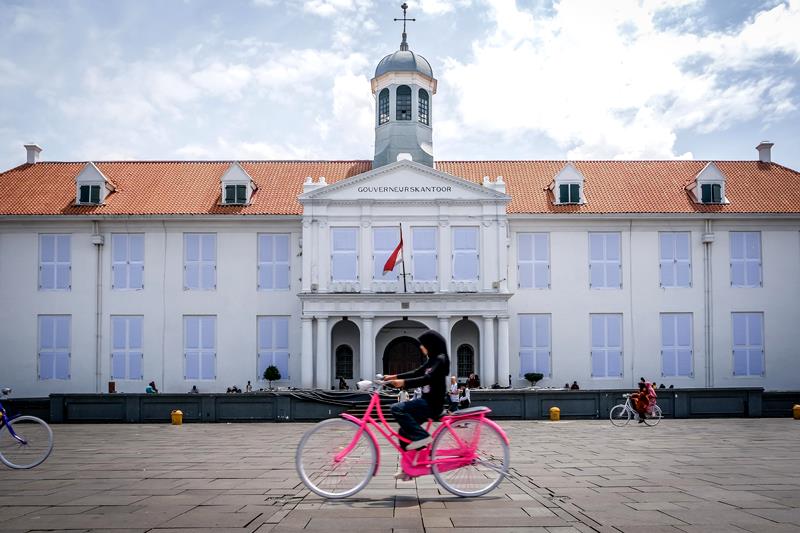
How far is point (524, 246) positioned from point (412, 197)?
626 cm

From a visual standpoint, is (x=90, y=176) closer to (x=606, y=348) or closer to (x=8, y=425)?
(x=606, y=348)

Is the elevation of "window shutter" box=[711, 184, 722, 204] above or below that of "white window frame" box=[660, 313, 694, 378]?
above

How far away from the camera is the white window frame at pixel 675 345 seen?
121 feet

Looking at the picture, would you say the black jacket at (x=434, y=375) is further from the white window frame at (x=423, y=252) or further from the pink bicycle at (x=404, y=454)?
the white window frame at (x=423, y=252)

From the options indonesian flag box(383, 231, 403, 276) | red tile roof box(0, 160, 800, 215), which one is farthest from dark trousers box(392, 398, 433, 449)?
red tile roof box(0, 160, 800, 215)

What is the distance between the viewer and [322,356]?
113 feet

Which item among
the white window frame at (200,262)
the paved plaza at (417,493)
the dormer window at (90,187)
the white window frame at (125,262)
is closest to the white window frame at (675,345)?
the paved plaza at (417,493)

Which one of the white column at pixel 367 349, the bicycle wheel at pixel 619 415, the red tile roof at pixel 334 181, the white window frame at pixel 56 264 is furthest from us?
the red tile roof at pixel 334 181

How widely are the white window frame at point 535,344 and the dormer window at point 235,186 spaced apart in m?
14.6

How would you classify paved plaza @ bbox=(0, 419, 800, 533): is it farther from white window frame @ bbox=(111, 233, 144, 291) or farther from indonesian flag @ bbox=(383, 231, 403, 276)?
white window frame @ bbox=(111, 233, 144, 291)

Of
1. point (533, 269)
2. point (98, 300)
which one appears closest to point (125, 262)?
point (98, 300)

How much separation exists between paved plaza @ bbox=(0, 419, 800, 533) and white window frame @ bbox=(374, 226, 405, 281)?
667 inches

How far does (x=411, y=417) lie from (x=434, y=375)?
61 centimetres

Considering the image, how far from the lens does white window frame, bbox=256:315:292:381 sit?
121 ft
